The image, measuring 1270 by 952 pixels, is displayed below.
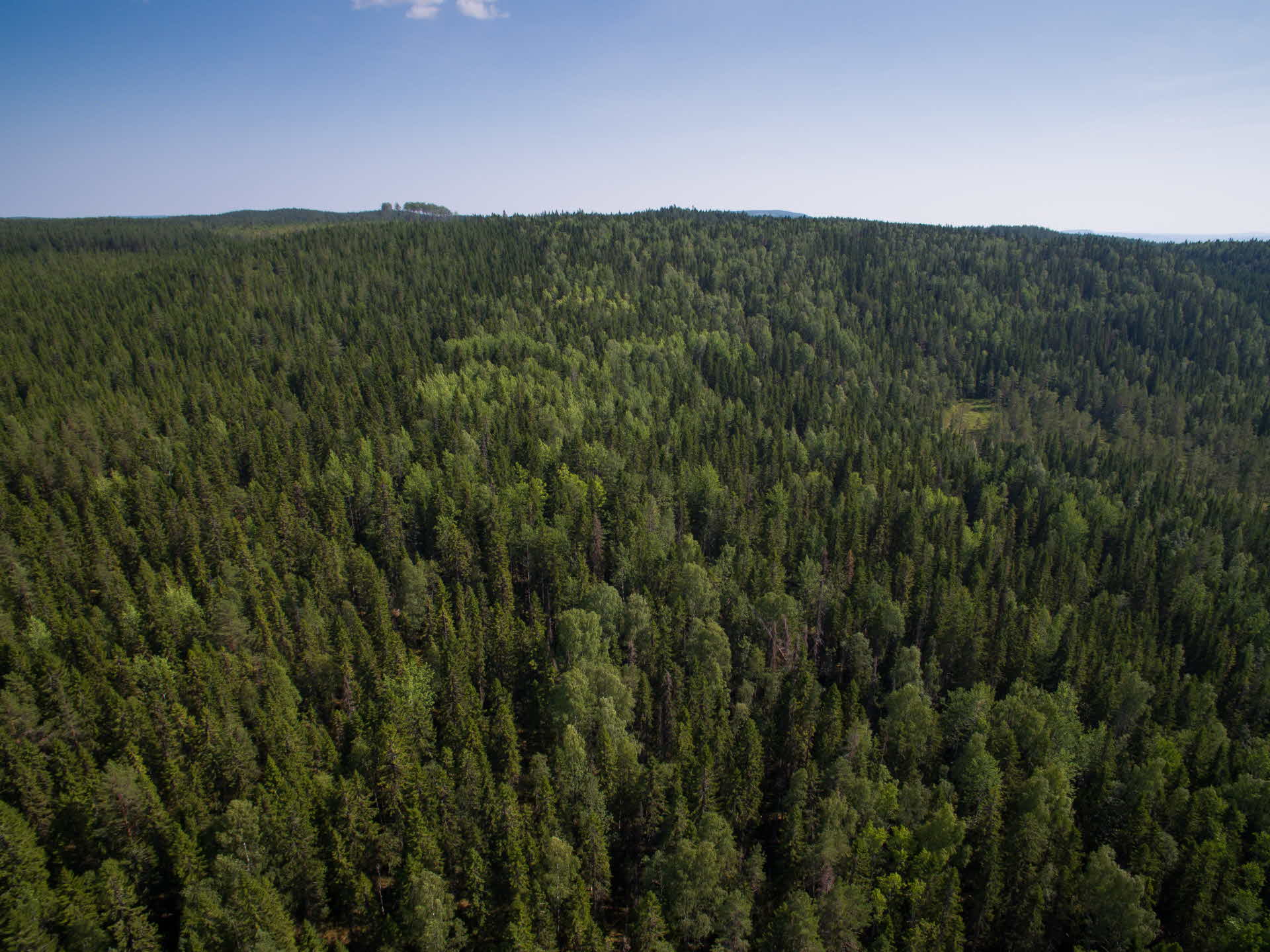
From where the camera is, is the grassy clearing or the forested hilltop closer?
the forested hilltop

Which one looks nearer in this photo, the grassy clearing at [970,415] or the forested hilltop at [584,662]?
the forested hilltop at [584,662]

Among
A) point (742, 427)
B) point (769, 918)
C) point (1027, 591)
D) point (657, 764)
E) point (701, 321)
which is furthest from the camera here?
point (701, 321)

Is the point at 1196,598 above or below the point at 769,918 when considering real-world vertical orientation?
above

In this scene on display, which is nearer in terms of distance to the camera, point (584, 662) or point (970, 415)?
point (584, 662)

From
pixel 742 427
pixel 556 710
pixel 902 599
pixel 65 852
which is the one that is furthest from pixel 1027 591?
pixel 65 852

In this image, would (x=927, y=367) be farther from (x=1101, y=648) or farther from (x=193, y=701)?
(x=193, y=701)

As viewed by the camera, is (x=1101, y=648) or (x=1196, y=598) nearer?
(x=1101, y=648)

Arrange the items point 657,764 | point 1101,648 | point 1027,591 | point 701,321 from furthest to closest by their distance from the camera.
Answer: point 701,321 → point 1027,591 → point 1101,648 → point 657,764

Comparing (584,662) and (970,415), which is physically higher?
(970,415)
